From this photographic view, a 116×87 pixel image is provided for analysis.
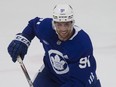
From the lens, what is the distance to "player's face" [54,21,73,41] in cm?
214

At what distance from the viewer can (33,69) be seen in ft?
10.3

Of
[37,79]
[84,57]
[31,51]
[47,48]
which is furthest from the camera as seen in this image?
[31,51]

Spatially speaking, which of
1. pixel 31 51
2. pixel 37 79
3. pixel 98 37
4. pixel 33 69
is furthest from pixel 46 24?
pixel 98 37

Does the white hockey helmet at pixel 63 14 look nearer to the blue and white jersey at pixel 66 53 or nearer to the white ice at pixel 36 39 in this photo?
the blue and white jersey at pixel 66 53

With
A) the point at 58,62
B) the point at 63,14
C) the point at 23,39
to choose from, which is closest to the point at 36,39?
the point at 23,39

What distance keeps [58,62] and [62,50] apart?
3.3 inches

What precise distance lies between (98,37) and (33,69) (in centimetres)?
74

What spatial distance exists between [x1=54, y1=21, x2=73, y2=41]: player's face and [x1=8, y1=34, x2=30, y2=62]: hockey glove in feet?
0.99

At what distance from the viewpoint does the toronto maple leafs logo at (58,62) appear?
2.28 meters

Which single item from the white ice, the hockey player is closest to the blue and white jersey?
the hockey player

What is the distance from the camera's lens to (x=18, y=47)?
2.41 metres

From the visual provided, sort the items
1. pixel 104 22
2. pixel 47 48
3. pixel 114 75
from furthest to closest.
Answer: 1. pixel 104 22
2. pixel 114 75
3. pixel 47 48

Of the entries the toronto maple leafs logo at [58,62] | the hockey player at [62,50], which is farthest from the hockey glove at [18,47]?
the toronto maple leafs logo at [58,62]

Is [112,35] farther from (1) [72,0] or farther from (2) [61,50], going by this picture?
(2) [61,50]
